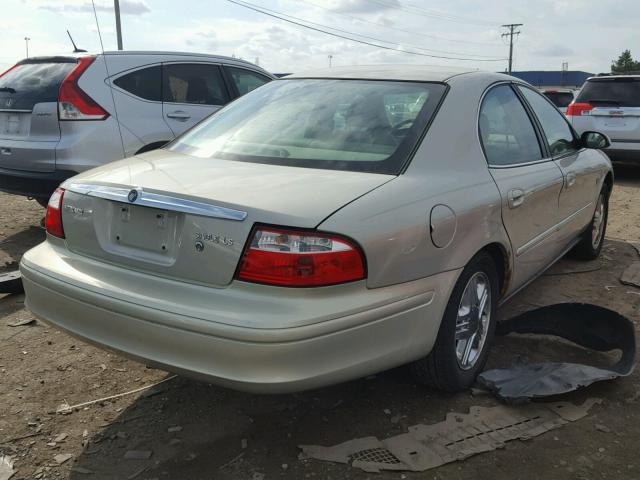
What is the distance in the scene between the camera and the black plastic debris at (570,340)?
2977mm

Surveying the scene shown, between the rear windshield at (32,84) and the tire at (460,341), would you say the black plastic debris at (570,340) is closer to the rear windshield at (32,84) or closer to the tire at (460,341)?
the tire at (460,341)

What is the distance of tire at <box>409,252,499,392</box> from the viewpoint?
9.09 ft

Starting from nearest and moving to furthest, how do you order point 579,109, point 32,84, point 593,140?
point 593,140, point 32,84, point 579,109

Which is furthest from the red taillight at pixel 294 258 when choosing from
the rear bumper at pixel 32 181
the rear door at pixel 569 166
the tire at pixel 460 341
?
the rear bumper at pixel 32 181

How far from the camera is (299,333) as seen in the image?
6.95 feet

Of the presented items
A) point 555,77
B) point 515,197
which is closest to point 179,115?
point 515,197

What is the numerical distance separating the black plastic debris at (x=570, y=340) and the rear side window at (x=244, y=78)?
4.09 metres

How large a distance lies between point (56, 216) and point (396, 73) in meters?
1.87

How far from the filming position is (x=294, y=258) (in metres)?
2.16

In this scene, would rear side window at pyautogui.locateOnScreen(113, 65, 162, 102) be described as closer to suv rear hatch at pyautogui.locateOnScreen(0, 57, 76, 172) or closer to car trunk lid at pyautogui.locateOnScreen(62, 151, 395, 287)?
suv rear hatch at pyautogui.locateOnScreen(0, 57, 76, 172)

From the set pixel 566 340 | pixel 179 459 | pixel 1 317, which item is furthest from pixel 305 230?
pixel 1 317

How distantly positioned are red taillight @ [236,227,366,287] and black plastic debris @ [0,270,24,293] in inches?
107

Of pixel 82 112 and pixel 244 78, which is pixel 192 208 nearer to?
pixel 82 112

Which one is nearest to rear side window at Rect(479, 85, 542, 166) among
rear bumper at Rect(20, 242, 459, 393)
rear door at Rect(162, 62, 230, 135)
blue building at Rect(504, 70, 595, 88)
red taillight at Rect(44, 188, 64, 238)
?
rear bumper at Rect(20, 242, 459, 393)
